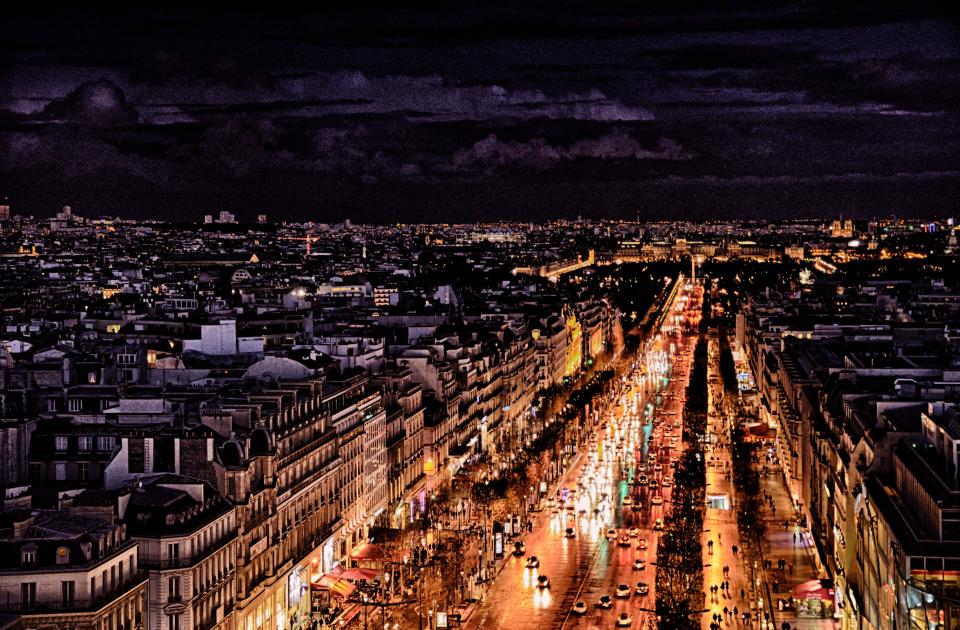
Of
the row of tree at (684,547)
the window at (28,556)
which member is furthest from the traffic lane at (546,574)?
the window at (28,556)

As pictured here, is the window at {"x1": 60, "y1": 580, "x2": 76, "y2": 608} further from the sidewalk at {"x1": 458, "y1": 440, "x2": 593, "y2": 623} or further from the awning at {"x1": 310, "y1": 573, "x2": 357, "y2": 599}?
the sidewalk at {"x1": 458, "y1": 440, "x2": 593, "y2": 623}

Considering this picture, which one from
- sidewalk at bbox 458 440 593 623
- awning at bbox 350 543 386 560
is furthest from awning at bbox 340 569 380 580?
sidewalk at bbox 458 440 593 623

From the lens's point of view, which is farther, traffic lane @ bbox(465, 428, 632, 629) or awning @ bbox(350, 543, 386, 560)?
awning @ bbox(350, 543, 386, 560)

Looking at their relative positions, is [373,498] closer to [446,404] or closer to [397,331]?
[446,404]

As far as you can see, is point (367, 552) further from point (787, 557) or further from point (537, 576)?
point (787, 557)

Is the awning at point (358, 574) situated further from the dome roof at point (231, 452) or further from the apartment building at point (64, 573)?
the apartment building at point (64, 573)

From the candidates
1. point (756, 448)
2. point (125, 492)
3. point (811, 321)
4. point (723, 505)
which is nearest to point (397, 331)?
point (756, 448)
